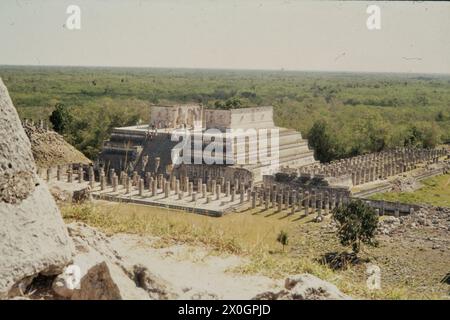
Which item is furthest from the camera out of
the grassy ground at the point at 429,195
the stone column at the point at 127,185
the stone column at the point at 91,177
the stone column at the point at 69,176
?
the stone column at the point at 69,176

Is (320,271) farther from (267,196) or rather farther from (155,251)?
(267,196)

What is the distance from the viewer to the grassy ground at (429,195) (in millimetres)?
26594

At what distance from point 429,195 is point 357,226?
12.2 m

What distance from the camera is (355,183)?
95.5ft

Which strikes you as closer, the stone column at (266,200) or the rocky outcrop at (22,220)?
the rocky outcrop at (22,220)

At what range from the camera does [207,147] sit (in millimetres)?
29500

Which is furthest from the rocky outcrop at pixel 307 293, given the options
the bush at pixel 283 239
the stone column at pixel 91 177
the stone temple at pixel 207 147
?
the stone column at pixel 91 177

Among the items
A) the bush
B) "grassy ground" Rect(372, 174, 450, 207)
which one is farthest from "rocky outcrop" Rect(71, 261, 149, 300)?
"grassy ground" Rect(372, 174, 450, 207)

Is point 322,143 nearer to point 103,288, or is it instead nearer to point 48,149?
point 48,149

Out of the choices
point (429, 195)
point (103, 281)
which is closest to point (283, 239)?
point (103, 281)

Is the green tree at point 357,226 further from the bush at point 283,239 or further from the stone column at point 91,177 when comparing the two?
the stone column at point 91,177

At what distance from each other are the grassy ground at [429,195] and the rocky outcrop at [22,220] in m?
22.7
